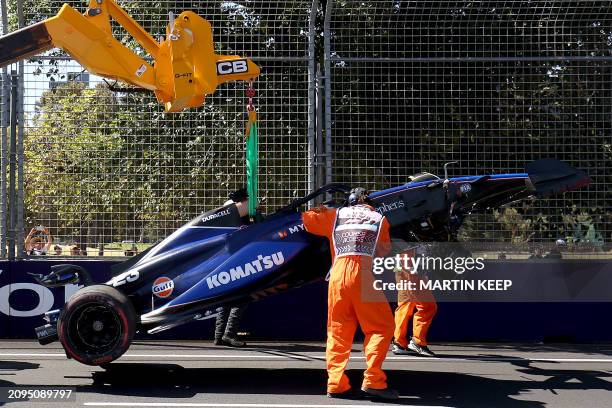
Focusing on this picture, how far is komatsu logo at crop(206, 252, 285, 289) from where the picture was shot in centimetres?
746

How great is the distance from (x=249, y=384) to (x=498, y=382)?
7.74 feet

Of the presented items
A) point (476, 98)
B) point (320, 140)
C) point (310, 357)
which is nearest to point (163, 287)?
point (310, 357)

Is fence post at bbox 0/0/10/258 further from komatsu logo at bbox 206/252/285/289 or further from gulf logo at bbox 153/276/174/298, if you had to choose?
komatsu logo at bbox 206/252/285/289

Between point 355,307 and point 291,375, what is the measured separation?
1382mm

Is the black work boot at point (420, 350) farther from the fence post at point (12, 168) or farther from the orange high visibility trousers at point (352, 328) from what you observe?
the fence post at point (12, 168)

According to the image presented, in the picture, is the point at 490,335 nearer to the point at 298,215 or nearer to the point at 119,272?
the point at 298,215

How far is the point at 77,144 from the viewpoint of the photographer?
33.2 ft

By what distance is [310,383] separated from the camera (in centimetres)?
752

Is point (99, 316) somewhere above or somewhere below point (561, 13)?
below

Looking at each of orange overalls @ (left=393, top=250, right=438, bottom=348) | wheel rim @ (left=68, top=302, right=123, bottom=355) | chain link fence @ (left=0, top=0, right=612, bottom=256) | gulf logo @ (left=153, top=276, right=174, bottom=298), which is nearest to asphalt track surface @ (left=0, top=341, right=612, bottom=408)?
orange overalls @ (left=393, top=250, right=438, bottom=348)

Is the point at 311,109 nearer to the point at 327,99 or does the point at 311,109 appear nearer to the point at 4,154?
the point at 327,99

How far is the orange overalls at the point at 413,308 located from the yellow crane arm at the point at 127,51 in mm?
3000

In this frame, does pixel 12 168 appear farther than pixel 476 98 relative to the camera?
No

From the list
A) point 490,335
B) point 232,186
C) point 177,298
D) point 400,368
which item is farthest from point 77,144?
point 490,335
